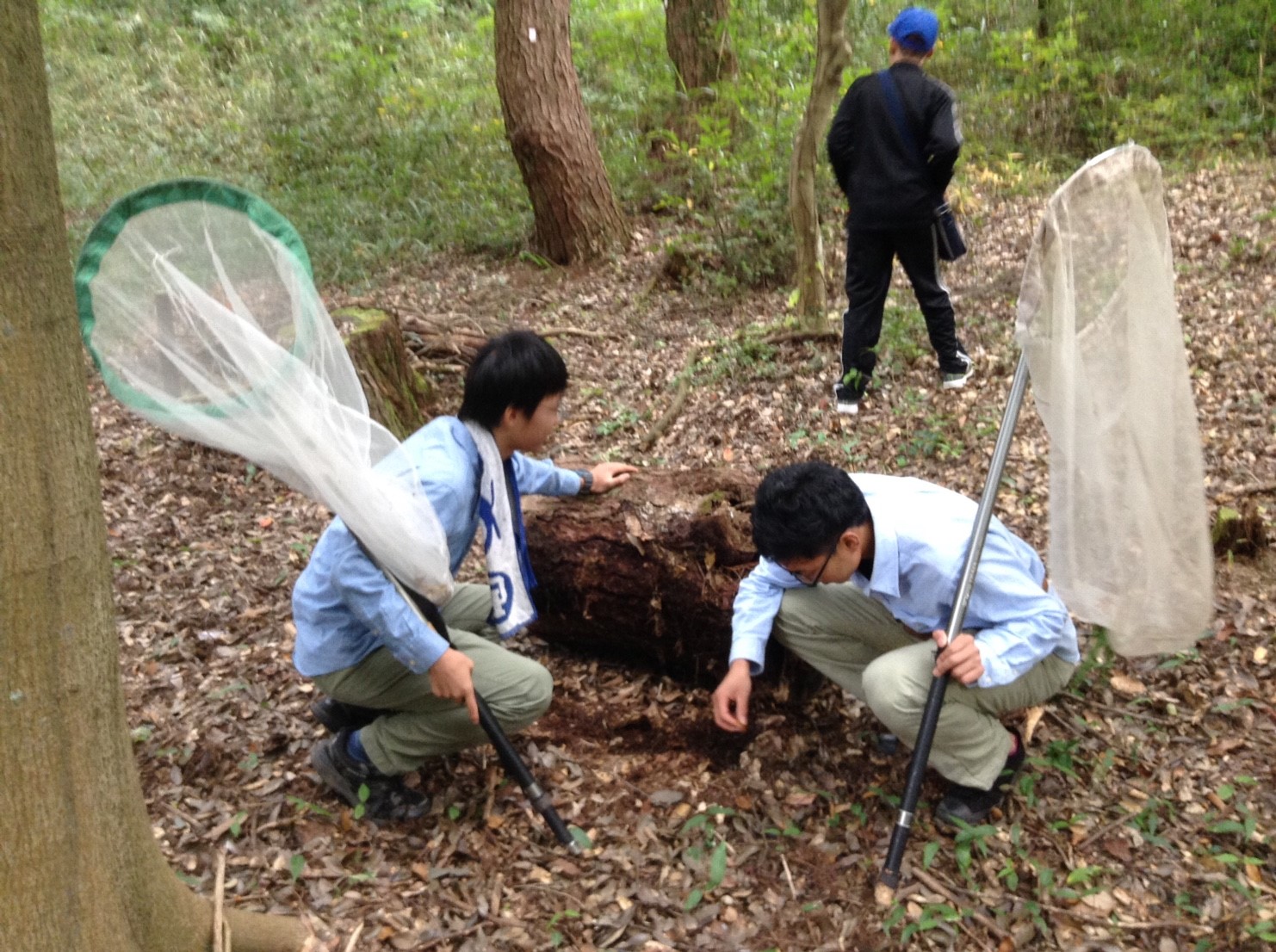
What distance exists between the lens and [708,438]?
522cm

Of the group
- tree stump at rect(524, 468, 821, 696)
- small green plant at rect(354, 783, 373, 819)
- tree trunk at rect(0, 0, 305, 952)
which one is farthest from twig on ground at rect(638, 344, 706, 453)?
tree trunk at rect(0, 0, 305, 952)

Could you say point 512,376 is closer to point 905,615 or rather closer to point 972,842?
point 905,615

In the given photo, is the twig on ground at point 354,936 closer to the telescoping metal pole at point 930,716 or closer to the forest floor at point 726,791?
the forest floor at point 726,791

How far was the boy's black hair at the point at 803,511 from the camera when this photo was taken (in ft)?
8.06

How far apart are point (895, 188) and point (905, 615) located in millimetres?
2778

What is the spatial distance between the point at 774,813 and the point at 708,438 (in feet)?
8.56

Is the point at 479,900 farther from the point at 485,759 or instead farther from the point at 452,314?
the point at 452,314

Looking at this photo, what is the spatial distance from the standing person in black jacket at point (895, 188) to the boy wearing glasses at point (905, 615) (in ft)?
7.80

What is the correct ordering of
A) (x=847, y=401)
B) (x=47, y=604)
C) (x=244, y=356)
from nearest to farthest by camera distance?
1. (x=47, y=604)
2. (x=244, y=356)
3. (x=847, y=401)

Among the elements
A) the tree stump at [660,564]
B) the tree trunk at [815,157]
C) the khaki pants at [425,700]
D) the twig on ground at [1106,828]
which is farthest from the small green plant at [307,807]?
the tree trunk at [815,157]

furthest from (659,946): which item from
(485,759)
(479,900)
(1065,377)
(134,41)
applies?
(134,41)

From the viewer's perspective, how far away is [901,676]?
8.74 feet

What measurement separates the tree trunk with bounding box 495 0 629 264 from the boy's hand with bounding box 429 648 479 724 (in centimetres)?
578

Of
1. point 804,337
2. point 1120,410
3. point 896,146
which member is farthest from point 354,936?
point 804,337
